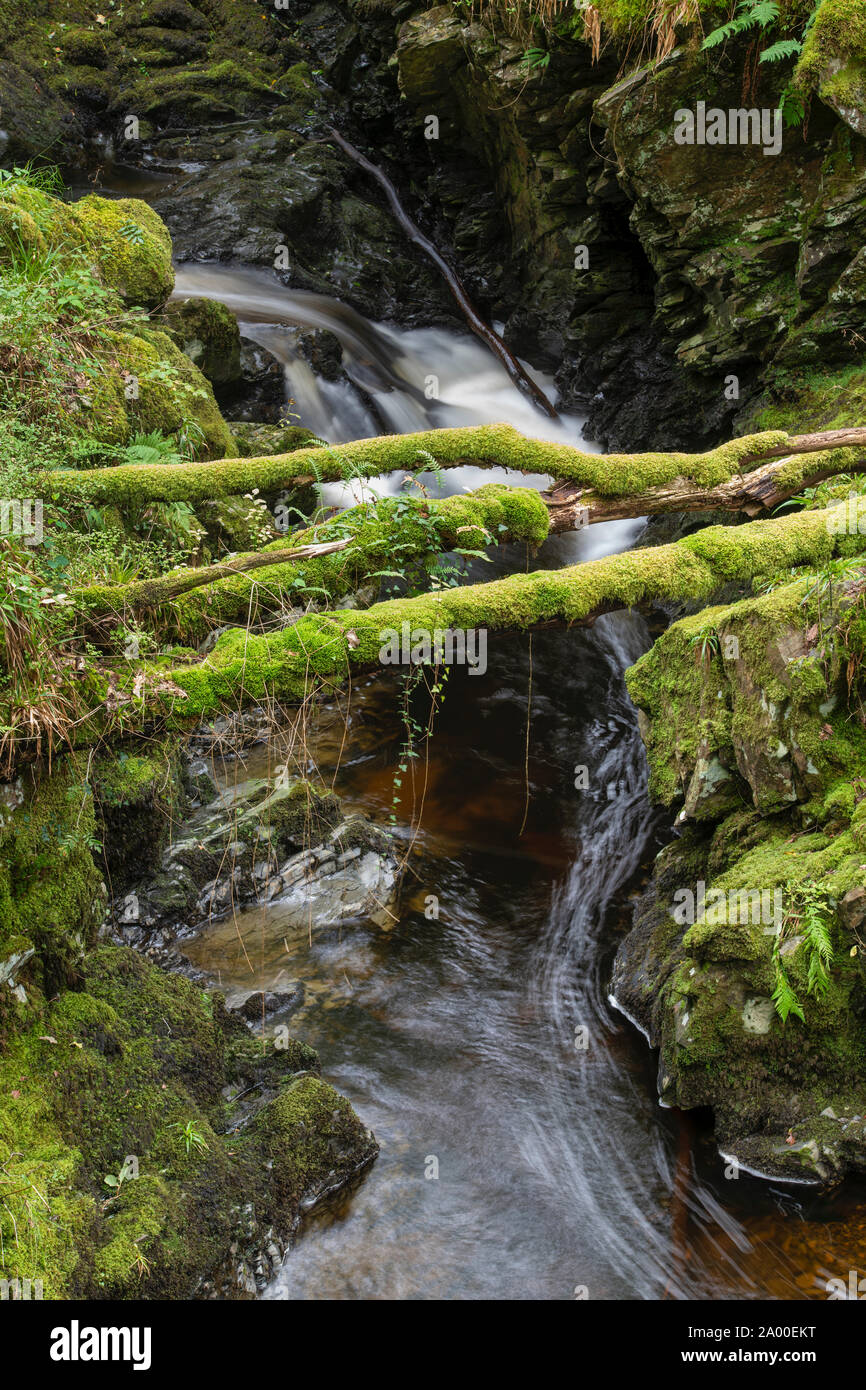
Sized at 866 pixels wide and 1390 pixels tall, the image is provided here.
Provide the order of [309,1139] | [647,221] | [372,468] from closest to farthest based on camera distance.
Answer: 1. [309,1139]
2. [372,468]
3. [647,221]

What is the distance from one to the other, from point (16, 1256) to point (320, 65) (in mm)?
21679

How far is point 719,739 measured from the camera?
20.5 feet

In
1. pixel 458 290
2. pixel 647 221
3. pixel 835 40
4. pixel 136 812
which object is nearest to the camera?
pixel 136 812

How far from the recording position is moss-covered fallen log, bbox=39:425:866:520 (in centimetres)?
588

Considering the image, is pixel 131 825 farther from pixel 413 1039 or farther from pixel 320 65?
pixel 320 65

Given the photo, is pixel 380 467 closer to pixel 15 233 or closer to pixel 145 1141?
pixel 145 1141

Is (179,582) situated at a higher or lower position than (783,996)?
higher

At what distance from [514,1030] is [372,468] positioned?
4118 millimetres

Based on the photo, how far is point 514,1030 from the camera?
657 centimetres

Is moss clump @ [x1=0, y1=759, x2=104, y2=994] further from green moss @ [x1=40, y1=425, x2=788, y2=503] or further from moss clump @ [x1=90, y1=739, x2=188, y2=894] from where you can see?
green moss @ [x1=40, y1=425, x2=788, y2=503]

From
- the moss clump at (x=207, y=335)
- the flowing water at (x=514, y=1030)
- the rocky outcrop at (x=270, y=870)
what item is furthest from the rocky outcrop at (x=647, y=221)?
the rocky outcrop at (x=270, y=870)

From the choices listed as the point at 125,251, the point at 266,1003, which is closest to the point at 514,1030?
the point at 266,1003

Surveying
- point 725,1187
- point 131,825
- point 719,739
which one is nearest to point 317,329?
point 131,825

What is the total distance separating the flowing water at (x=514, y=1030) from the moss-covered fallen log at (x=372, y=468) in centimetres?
169
